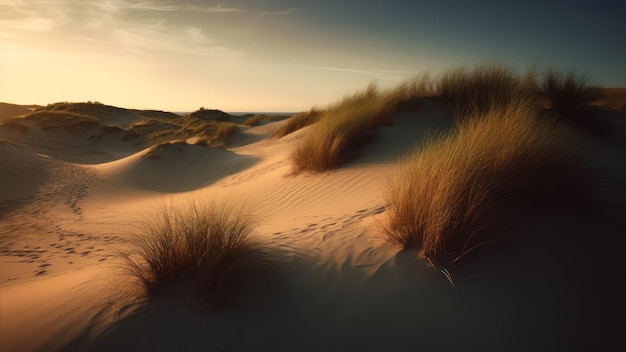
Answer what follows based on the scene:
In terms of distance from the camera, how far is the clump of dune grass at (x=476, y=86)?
8.16 m

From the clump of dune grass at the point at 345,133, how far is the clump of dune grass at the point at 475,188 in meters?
3.39

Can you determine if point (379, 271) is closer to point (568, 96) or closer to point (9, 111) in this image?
point (568, 96)

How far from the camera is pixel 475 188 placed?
9.10 ft

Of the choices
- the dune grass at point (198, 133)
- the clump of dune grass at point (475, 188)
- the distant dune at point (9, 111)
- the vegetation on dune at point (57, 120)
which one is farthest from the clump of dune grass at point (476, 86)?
the distant dune at point (9, 111)

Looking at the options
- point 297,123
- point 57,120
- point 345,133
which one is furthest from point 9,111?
point 345,133

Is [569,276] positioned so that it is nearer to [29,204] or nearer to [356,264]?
[356,264]

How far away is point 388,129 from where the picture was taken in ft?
26.1

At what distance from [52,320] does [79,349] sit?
0.42m

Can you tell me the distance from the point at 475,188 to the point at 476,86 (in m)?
7.18

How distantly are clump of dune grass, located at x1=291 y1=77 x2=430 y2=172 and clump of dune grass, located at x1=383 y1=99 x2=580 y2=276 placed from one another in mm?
3395

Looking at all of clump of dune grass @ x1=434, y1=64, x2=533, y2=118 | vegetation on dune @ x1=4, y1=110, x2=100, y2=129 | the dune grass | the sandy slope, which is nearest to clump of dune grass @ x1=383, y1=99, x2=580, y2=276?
the sandy slope

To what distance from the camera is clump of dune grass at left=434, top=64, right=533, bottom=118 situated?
8.16m

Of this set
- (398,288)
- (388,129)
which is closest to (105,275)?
(398,288)

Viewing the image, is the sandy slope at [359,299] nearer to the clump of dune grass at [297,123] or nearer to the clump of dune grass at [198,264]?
the clump of dune grass at [198,264]
